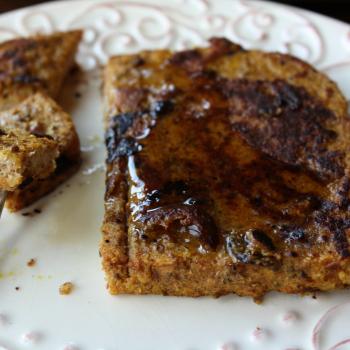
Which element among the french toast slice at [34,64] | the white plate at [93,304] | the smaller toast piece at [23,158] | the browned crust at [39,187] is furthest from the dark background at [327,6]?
the smaller toast piece at [23,158]

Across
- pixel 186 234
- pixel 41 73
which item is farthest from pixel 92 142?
pixel 186 234

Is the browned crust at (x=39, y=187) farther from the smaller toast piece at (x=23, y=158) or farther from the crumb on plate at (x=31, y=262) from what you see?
the crumb on plate at (x=31, y=262)

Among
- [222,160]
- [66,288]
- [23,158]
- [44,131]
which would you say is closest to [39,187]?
[44,131]

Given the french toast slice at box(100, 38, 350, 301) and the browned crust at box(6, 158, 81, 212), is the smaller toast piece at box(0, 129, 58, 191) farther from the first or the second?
the french toast slice at box(100, 38, 350, 301)

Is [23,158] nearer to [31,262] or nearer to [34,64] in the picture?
[31,262]

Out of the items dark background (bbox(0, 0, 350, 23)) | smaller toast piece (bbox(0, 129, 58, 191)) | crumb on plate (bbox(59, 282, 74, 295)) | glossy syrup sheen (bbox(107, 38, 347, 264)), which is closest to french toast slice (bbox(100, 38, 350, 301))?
glossy syrup sheen (bbox(107, 38, 347, 264))
